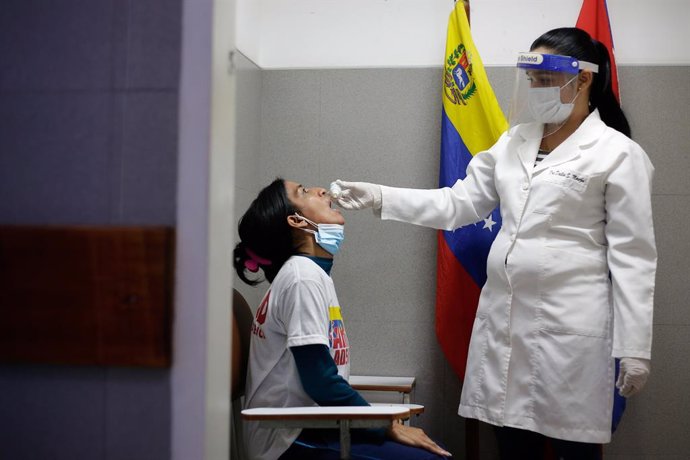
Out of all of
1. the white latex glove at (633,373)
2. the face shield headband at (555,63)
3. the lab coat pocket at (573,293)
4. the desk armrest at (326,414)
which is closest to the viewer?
the desk armrest at (326,414)

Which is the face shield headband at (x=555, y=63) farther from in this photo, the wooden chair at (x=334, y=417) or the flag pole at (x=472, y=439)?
the flag pole at (x=472, y=439)

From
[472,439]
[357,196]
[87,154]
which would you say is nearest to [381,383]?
[472,439]

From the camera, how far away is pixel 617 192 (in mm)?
2328

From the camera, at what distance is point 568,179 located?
240 centimetres

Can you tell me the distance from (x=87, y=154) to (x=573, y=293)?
1.55 metres

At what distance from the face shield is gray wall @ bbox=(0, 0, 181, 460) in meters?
1.42

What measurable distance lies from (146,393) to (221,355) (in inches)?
6.3

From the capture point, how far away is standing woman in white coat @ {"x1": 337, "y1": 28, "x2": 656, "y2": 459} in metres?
2.29

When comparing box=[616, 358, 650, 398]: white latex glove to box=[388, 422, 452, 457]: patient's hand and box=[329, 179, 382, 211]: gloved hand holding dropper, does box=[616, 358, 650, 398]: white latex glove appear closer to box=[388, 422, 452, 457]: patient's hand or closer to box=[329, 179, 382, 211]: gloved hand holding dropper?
box=[388, 422, 452, 457]: patient's hand

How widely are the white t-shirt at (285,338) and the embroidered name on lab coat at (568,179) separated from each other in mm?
801

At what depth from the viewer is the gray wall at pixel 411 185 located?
324 cm

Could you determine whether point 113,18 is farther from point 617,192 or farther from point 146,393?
point 617,192

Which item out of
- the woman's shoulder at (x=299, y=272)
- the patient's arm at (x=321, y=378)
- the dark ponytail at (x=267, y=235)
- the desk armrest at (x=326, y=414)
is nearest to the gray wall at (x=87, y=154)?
the desk armrest at (x=326, y=414)

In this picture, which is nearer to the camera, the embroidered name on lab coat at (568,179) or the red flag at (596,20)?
the embroidered name on lab coat at (568,179)
